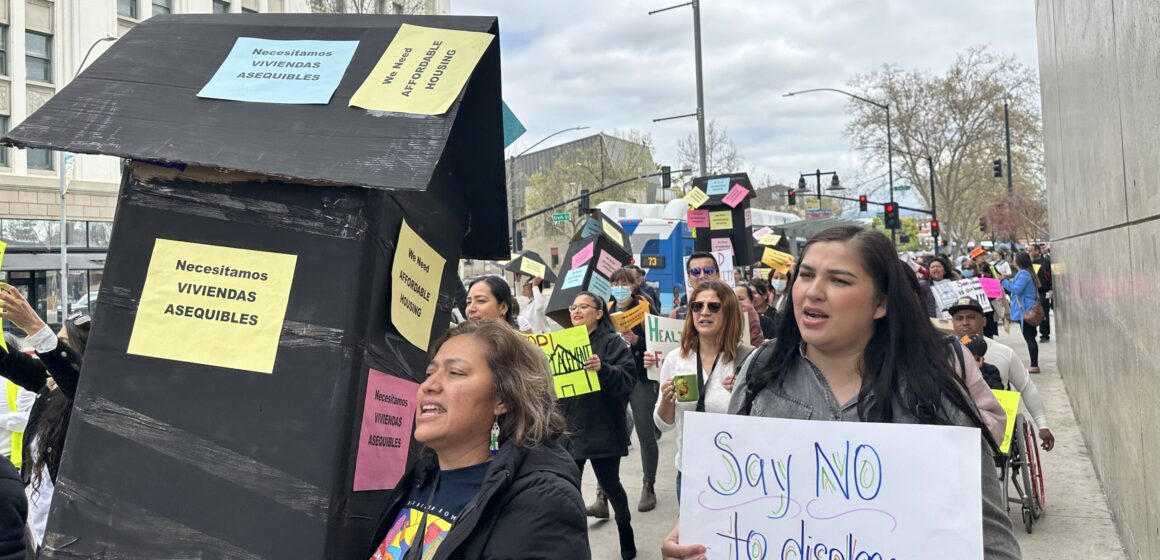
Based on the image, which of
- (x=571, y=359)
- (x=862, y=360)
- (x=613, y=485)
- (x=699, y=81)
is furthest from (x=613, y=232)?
(x=699, y=81)

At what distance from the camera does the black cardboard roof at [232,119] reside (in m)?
1.83

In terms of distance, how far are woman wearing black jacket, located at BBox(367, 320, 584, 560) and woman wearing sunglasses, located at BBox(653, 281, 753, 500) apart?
2.54 m

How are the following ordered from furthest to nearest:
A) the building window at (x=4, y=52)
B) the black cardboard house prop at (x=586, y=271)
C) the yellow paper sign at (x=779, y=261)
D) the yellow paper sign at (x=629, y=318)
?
the building window at (x=4, y=52) < the yellow paper sign at (x=779, y=261) < the black cardboard house prop at (x=586, y=271) < the yellow paper sign at (x=629, y=318)

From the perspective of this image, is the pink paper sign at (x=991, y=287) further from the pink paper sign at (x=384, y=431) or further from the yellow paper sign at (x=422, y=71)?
the yellow paper sign at (x=422, y=71)

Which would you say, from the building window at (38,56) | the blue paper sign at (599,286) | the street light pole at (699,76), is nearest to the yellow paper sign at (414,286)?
the blue paper sign at (599,286)

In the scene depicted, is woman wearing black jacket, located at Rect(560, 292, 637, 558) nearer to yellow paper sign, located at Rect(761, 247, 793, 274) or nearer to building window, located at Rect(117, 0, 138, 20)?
yellow paper sign, located at Rect(761, 247, 793, 274)

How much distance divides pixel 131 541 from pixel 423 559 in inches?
26.0

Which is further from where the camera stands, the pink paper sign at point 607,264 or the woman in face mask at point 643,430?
the pink paper sign at point 607,264

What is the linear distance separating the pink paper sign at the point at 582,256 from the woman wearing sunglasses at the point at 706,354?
307cm

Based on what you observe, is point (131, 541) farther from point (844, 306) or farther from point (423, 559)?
point (844, 306)

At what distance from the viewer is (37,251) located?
1085 inches

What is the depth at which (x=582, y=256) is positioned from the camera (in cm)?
851

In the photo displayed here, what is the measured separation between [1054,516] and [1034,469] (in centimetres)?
41

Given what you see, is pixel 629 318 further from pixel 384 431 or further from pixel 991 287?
pixel 991 287
